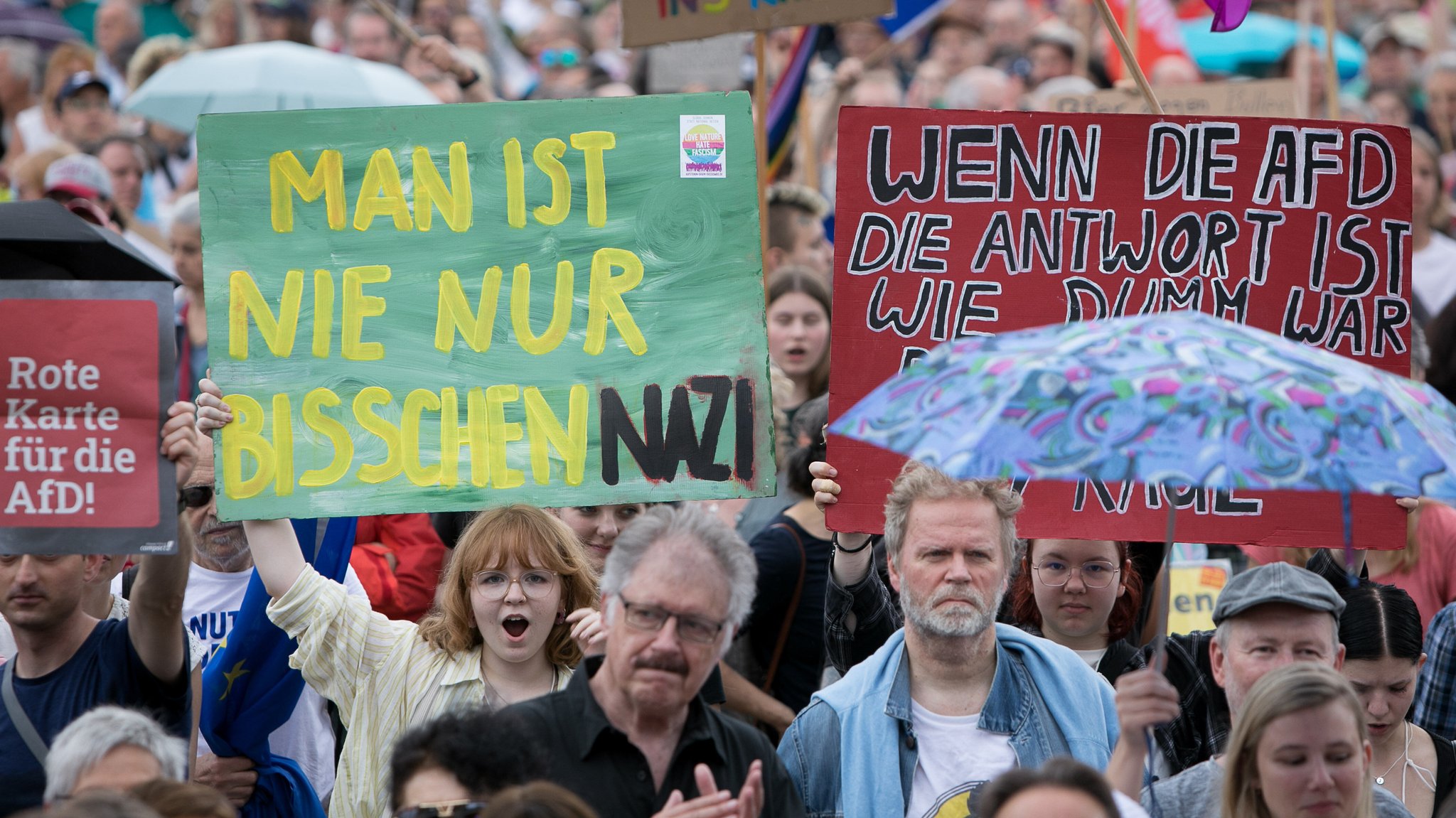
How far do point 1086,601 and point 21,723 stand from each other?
277cm

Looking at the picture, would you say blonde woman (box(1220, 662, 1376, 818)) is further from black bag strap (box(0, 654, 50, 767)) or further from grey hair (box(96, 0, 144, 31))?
grey hair (box(96, 0, 144, 31))

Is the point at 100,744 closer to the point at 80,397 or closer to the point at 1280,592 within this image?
the point at 80,397

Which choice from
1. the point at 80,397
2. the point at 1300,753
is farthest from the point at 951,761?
the point at 80,397

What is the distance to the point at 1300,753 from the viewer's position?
12.0 feet

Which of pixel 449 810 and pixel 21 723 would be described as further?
pixel 21 723

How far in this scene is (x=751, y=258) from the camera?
16.2 ft

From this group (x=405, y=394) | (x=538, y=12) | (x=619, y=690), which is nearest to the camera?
(x=619, y=690)

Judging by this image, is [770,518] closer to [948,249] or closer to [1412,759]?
[948,249]

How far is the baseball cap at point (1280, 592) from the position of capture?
4.10m

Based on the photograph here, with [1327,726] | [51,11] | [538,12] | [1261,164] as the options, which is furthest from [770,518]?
[538,12]

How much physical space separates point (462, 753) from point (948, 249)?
228 centimetres

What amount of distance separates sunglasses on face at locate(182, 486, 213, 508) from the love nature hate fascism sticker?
1.72m

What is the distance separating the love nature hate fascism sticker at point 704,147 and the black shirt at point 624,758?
5.59 ft

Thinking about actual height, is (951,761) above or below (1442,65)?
below
